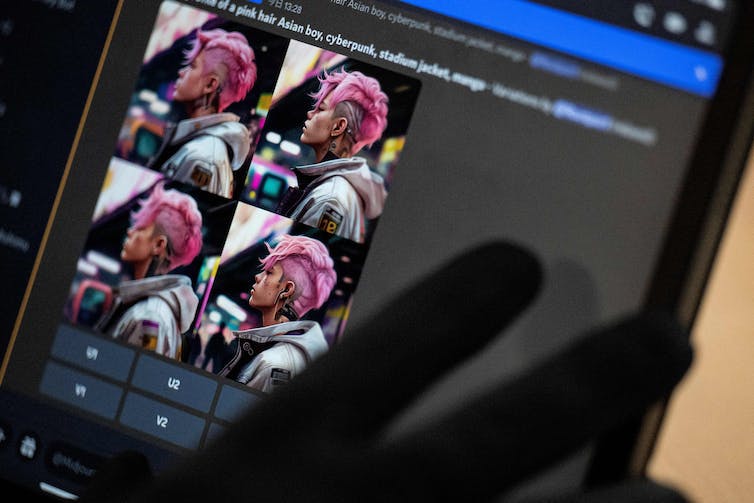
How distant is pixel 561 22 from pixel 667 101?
0.07 m

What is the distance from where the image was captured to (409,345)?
Result: 0.33 metres

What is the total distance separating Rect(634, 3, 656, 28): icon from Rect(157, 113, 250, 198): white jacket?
0.23 metres

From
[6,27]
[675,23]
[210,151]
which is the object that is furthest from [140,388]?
[675,23]

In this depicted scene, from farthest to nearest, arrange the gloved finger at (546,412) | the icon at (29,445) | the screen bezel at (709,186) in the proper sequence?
the icon at (29,445) < the screen bezel at (709,186) < the gloved finger at (546,412)

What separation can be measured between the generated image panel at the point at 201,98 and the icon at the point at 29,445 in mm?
183

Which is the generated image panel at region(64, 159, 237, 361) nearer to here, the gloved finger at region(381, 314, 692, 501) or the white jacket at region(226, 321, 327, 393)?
the white jacket at region(226, 321, 327, 393)

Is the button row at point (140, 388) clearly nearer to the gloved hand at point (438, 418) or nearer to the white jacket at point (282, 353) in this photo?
the white jacket at point (282, 353)

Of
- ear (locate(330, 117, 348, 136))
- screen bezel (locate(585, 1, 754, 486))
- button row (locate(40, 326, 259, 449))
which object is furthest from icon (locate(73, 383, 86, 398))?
screen bezel (locate(585, 1, 754, 486))

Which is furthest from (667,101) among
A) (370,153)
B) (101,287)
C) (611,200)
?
(101,287)

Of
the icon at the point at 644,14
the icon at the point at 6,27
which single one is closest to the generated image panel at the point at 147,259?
the icon at the point at 6,27

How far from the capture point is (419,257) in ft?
1.49

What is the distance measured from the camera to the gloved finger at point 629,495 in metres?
0.32

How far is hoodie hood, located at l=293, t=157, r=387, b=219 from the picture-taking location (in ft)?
1.52

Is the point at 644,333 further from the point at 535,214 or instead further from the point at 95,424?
the point at 95,424
